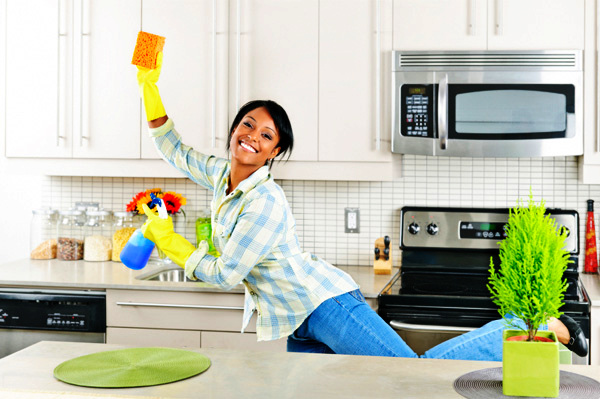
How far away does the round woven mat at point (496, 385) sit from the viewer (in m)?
1.33

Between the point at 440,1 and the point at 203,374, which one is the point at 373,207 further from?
the point at 203,374

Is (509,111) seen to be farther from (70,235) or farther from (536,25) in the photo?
(70,235)

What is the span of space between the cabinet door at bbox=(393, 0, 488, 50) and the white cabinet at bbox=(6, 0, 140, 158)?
1.17 meters

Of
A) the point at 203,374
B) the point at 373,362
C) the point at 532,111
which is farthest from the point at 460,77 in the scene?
the point at 203,374

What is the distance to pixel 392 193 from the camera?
3.42m

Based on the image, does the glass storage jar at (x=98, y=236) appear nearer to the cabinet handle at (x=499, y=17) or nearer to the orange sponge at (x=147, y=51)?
the orange sponge at (x=147, y=51)

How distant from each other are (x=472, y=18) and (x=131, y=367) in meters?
2.08

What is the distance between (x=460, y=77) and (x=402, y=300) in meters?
0.96

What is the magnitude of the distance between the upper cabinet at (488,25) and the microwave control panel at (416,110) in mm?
174

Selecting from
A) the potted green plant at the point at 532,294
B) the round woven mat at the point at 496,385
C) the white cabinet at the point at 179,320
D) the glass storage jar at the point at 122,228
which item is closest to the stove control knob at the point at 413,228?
the white cabinet at the point at 179,320

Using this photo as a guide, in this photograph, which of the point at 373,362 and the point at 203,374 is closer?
the point at 203,374

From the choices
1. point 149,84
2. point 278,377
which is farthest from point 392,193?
point 278,377

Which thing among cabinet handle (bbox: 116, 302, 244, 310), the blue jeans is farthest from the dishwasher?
the blue jeans

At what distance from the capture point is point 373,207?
3430mm
